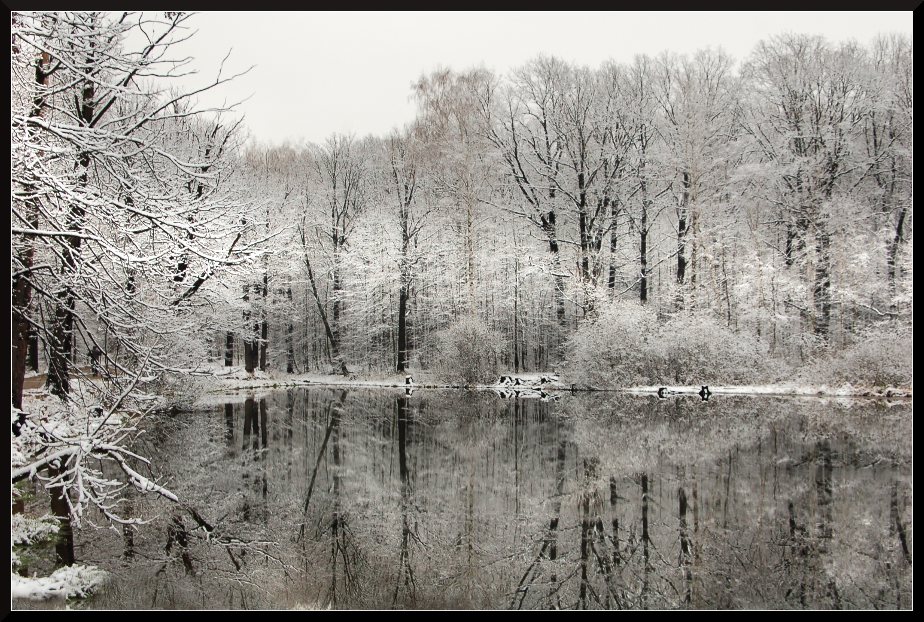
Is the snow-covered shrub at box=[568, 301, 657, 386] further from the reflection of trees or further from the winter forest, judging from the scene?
the reflection of trees

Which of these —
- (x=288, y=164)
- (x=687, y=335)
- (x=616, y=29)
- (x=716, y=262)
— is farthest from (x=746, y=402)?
(x=288, y=164)

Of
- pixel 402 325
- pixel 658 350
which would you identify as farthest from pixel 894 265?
pixel 402 325

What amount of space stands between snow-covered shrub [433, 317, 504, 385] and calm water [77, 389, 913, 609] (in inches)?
292

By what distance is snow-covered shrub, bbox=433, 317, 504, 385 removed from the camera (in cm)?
2023

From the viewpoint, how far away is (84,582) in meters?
5.31

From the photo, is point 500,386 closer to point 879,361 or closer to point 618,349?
point 618,349

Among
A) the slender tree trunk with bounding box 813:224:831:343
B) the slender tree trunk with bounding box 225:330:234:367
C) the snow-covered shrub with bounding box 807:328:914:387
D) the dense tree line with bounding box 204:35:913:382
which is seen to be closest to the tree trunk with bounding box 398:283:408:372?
the dense tree line with bounding box 204:35:913:382

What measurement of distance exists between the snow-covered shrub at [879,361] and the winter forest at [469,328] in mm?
92

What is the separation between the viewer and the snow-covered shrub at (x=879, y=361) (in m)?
13.7

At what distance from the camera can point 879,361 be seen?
14.1 m

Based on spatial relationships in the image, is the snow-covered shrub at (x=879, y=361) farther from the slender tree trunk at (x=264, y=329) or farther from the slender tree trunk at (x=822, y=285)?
the slender tree trunk at (x=264, y=329)

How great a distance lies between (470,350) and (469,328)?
734mm

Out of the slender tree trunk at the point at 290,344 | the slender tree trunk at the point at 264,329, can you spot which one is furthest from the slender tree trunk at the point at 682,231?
the slender tree trunk at the point at 290,344

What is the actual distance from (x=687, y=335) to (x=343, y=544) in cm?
1409
